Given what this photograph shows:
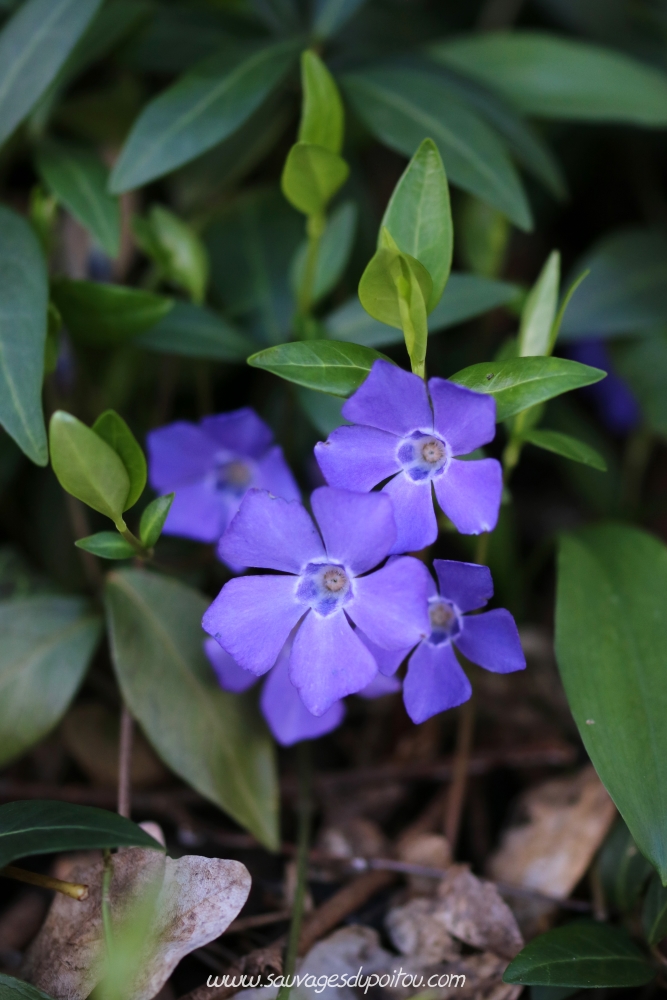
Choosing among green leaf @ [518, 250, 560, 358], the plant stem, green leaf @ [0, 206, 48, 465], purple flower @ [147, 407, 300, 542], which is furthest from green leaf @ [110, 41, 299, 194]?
the plant stem

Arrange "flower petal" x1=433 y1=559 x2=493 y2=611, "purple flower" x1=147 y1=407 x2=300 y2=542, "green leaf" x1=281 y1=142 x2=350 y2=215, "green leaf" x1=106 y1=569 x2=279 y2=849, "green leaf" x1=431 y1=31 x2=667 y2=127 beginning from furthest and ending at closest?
1. "green leaf" x1=431 y1=31 x2=667 y2=127
2. "purple flower" x1=147 y1=407 x2=300 y2=542
3. "green leaf" x1=106 y1=569 x2=279 y2=849
4. "green leaf" x1=281 y1=142 x2=350 y2=215
5. "flower petal" x1=433 y1=559 x2=493 y2=611

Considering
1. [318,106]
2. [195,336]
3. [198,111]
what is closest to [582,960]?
[195,336]

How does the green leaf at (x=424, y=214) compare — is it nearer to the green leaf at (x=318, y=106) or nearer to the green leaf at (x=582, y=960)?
the green leaf at (x=318, y=106)

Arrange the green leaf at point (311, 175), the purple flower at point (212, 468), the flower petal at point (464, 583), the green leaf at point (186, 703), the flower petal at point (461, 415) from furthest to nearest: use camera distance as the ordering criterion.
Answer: the purple flower at point (212, 468), the green leaf at point (186, 703), the green leaf at point (311, 175), the flower petal at point (464, 583), the flower petal at point (461, 415)

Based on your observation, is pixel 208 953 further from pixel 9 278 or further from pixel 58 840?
pixel 9 278

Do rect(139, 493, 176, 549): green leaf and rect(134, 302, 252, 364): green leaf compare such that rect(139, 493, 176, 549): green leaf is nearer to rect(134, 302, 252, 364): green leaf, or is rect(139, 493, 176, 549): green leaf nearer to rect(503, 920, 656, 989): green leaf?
rect(134, 302, 252, 364): green leaf

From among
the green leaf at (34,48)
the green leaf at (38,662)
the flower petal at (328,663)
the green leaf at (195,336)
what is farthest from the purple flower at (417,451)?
the green leaf at (34,48)

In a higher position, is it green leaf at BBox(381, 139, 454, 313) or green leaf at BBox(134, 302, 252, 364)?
green leaf at BBox(381, 139, 454, 313)
